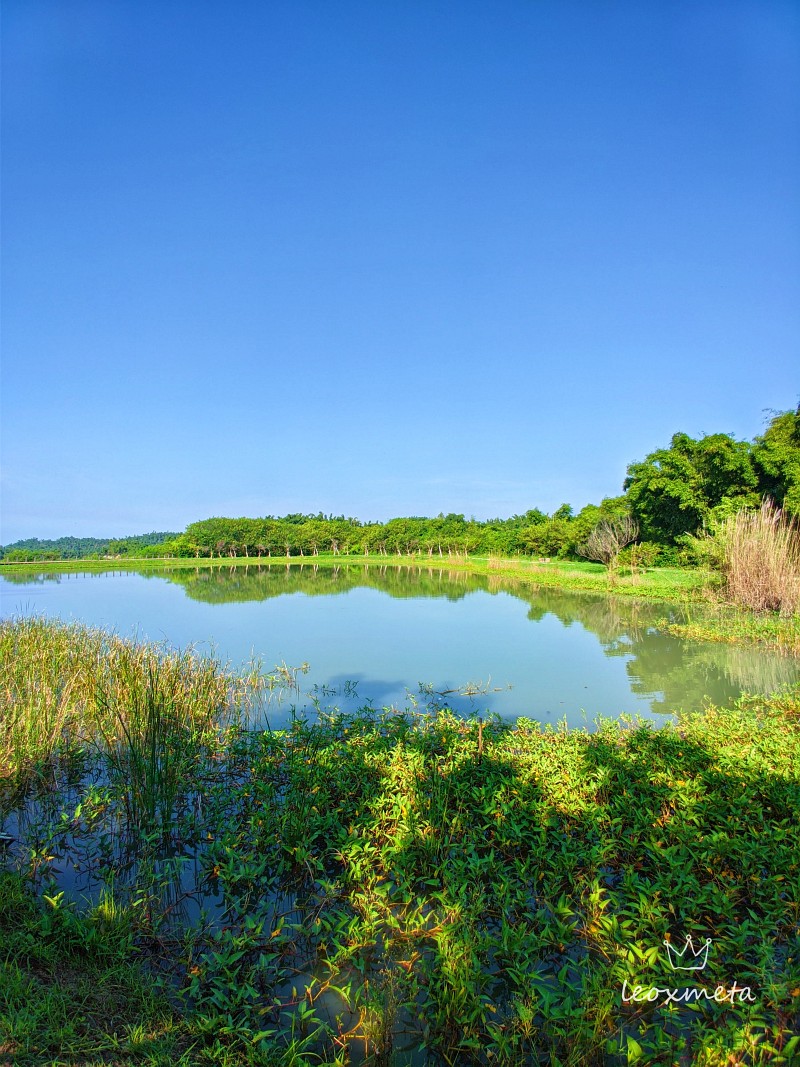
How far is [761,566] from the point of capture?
1320cm

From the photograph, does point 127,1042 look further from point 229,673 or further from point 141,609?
point 141,609

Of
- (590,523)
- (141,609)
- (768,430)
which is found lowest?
(141,609)

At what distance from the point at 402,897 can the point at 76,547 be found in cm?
12071

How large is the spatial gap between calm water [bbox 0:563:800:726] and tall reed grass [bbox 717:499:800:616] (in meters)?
2.17

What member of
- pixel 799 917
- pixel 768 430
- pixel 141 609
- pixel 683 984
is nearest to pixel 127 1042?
pixel 683 984

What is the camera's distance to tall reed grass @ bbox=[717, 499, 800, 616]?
1244 centimetres

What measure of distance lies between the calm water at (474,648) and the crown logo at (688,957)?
13.6 feet

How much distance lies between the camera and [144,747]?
4.48 metres

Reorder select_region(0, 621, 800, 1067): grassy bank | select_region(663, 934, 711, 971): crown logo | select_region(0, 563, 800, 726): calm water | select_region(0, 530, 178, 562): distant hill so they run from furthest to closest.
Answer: select_region(0, 530, 178, 562): distant hill, select_region(0, 563, 800, 726): calm water, select_region(663, 934, 711, 971): crown logo, select_region(0, 621, 800, 1067): grassy bank

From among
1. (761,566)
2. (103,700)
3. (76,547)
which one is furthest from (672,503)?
(76,547)

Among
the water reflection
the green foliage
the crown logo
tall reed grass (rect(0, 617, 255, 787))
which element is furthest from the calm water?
the green foliage

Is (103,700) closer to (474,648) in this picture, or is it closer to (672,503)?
(474,648)

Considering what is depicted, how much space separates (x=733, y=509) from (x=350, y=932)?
23511 millimetres

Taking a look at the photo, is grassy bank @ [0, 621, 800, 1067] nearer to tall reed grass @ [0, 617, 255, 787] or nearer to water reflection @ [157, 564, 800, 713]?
tall reed grass @ [0, 617, 255, 787]
